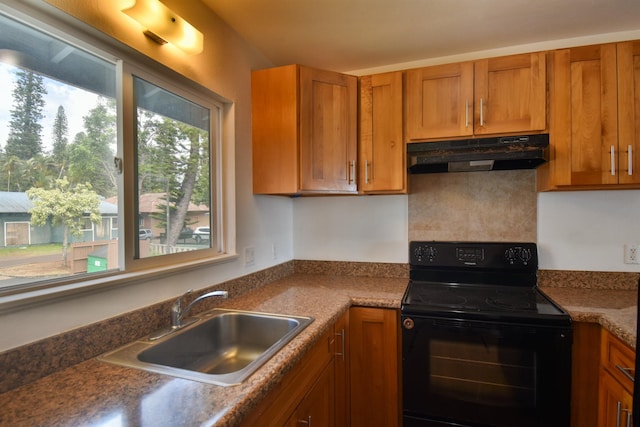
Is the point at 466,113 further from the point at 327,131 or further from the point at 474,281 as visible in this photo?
the point at 474,281

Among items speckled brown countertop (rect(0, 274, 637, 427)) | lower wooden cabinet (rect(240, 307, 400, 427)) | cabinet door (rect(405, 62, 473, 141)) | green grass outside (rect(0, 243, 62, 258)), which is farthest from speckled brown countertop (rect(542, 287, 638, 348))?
green grass outside (rect(0, 243, 62, 258))

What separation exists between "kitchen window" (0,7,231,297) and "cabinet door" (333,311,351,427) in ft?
2.61

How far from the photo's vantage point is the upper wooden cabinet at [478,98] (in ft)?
5.64

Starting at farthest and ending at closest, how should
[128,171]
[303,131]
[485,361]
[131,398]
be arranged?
[303,131]
[485,361]
[128,171]
[131,398]

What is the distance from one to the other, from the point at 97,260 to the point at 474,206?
2.05 m

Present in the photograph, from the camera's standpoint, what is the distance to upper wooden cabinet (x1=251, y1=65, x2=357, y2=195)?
6.01ft

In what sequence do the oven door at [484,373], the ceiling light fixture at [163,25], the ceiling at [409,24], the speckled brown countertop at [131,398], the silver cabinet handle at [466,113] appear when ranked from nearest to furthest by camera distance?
the speckled brown countertop at [131,398] < the ceiling light fixture at [163,25] < the oven door at [484,373] < the ceiling at [409,24] < the silver cabinet handle at [466,113]

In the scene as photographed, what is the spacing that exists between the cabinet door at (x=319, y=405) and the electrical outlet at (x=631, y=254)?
5.91ft

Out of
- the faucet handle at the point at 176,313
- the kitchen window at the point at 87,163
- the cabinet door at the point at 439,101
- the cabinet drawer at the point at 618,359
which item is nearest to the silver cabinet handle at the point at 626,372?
the cabinet drawer at the point at 618,359

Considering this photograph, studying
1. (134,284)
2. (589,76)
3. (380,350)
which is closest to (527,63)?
(589,76)

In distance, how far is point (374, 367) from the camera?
5.61 ft

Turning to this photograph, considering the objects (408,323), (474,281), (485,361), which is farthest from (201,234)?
(474,281)

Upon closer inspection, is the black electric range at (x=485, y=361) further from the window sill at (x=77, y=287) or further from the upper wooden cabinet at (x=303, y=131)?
the window sill at (x=77, y=287)

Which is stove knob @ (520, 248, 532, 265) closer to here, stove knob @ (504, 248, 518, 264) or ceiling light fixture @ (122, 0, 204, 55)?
stove knob @ (504, 248, 518, 264)
